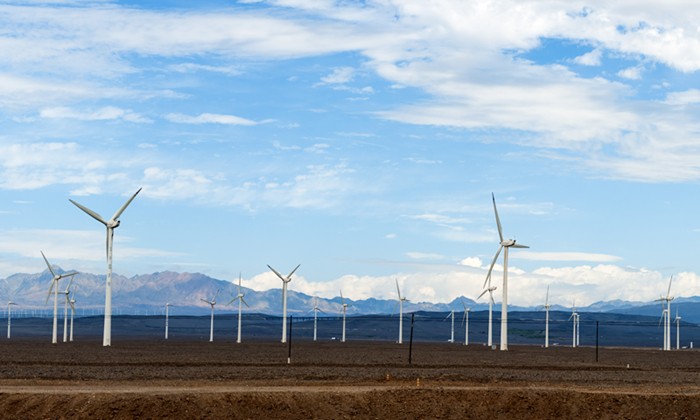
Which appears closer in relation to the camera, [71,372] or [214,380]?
[214,380]

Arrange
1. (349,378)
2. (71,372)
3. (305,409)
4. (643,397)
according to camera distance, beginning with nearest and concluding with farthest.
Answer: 1. (305,409)
2. (643,397)
3. (349,378)
4. (71,372)

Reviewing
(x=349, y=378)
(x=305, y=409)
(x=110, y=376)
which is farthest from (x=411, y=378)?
(x=305, y=409)

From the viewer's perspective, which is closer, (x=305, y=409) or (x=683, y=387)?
(x=305, y=409)

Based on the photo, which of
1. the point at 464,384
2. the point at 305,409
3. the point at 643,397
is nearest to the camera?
the point at 305,409

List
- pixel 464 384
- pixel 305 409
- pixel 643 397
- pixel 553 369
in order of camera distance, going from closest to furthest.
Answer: pixel 305 409, pixel 643 397, pixel 464 384, pixel 553 369

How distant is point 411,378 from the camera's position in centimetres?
6719

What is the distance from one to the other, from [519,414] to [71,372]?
34710mm

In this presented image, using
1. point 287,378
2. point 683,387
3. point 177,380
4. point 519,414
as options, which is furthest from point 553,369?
point 519,414

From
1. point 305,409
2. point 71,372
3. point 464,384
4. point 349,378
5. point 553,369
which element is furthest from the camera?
point 553,369

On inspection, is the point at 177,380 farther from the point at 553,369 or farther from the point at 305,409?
the point at 553,369

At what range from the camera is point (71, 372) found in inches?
2817

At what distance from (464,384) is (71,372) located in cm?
2611

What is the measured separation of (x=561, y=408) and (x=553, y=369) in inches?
1712

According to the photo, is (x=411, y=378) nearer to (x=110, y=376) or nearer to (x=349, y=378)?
(x=349, y=378)
